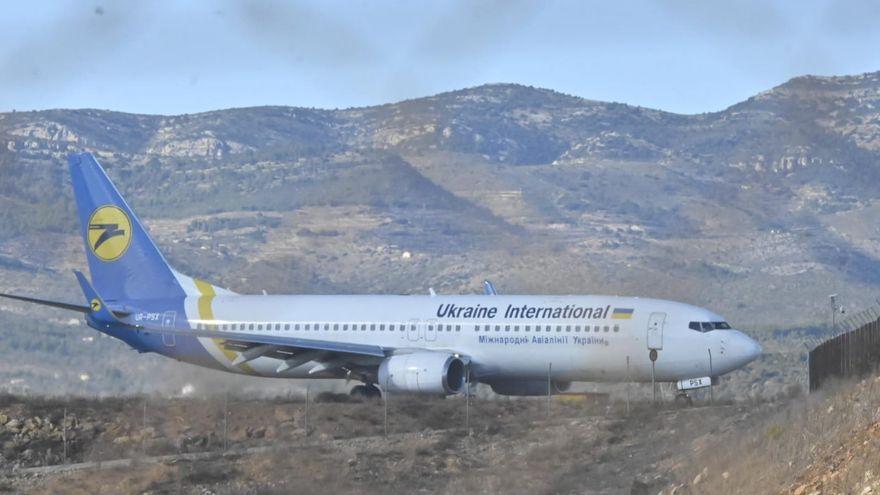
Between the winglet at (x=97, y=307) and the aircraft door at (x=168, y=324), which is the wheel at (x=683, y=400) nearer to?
the aircraft door at (x=168, y=324)

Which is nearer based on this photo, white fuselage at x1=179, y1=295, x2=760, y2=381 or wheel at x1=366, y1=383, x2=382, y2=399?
white fuselage at x1=179, y1=295, x2=760, y2=381

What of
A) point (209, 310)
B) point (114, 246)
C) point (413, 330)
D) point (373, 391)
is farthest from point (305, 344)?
point (114, 246)

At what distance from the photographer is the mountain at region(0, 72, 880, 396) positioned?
85.8m

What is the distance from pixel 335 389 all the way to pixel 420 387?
10449 millimetres

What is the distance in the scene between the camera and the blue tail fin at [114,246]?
63.0 meters

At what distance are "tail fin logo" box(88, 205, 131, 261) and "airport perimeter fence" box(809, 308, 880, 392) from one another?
2637 centimetres

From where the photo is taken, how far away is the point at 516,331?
5525cm

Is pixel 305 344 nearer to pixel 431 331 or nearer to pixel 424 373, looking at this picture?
pixel 431 331

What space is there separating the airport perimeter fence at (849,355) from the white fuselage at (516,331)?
13.3ft

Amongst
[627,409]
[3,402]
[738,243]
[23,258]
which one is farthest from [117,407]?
[23,258]

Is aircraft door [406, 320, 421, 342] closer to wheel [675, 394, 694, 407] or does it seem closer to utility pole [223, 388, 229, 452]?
utility pole [223, 388, 229, 452]

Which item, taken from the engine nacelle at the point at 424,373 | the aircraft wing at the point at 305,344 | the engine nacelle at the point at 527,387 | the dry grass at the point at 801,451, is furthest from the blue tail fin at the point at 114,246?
the dry grass at the point at 801,451

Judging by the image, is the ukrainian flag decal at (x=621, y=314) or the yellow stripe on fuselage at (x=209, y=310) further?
the yellow stripe on fuselage at (x=209, y=310)

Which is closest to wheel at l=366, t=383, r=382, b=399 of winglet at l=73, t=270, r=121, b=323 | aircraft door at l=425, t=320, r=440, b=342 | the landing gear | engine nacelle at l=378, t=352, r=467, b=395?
engine nacelle at l=378, t=352, r=467, b=395
